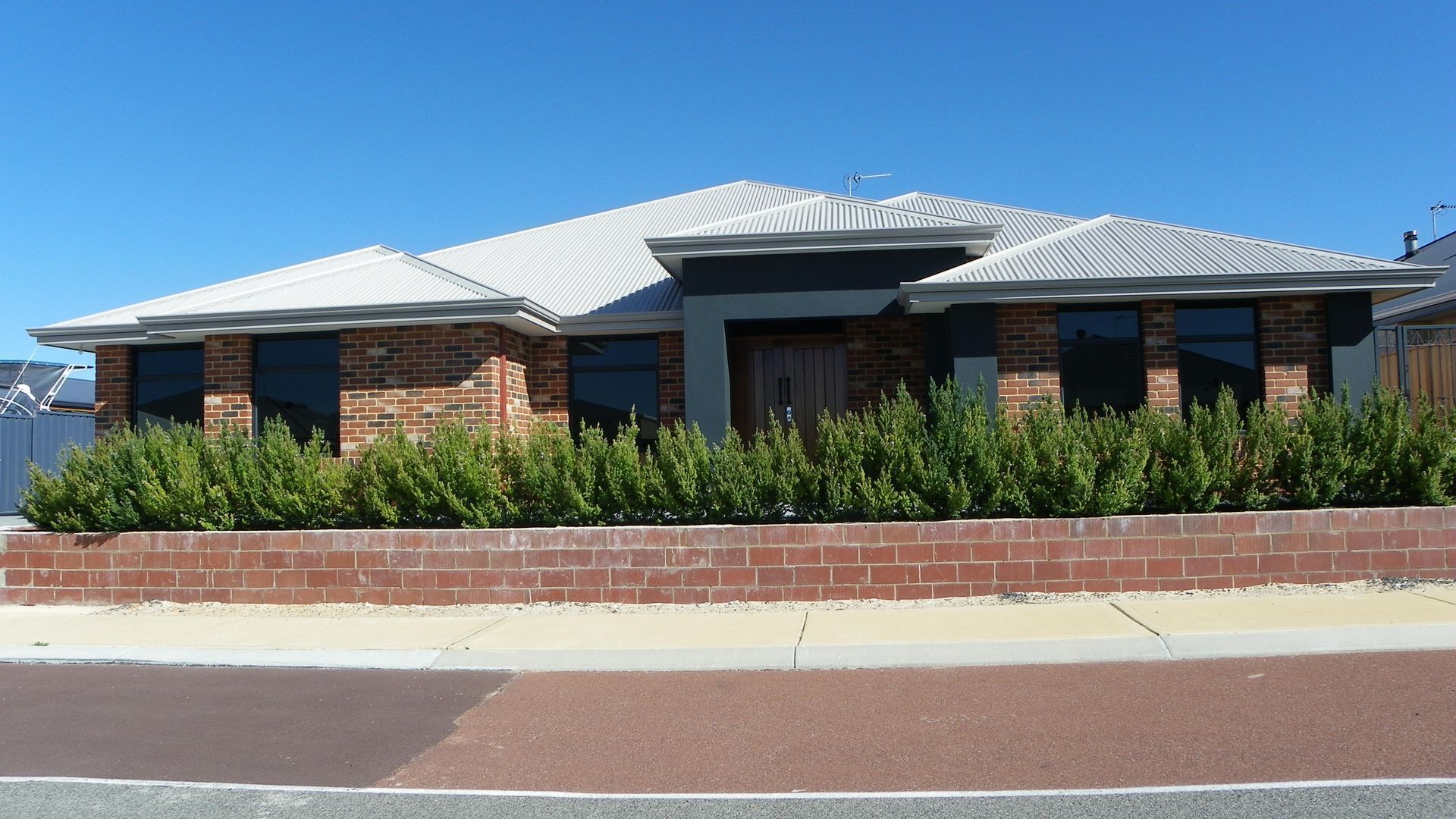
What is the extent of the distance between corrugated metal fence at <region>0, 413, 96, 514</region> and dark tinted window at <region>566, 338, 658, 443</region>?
46.2ft

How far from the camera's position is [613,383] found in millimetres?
14141

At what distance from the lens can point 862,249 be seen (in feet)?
40.7

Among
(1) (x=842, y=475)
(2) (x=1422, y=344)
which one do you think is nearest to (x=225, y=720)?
(1) (x=842, y=475)

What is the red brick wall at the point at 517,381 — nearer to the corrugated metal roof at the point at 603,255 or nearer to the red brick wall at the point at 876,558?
the corrugated metal roof at the point at 603,255

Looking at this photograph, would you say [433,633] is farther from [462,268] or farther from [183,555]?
[462,268]

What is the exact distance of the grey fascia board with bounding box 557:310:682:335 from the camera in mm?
13469

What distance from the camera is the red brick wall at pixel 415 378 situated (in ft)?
41.3

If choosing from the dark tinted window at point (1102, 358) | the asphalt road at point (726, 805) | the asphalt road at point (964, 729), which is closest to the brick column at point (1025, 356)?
the dark tinted window at point (1102, 358)

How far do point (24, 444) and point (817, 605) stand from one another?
67.4 ft

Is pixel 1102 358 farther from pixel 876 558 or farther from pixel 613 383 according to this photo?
pixel 613 383

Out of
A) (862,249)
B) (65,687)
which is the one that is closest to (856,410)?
(862,249)

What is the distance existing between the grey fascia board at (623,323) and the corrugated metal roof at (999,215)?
3.62 m

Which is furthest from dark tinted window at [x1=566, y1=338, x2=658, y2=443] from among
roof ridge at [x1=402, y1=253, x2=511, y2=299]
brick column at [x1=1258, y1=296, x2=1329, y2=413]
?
brick column at [x1=1258, y1=296, x2=1329, y2=413]

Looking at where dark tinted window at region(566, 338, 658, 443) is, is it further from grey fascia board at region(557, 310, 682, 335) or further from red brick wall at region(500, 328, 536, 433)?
red brick wall at region(500, 328, 536, 433)
